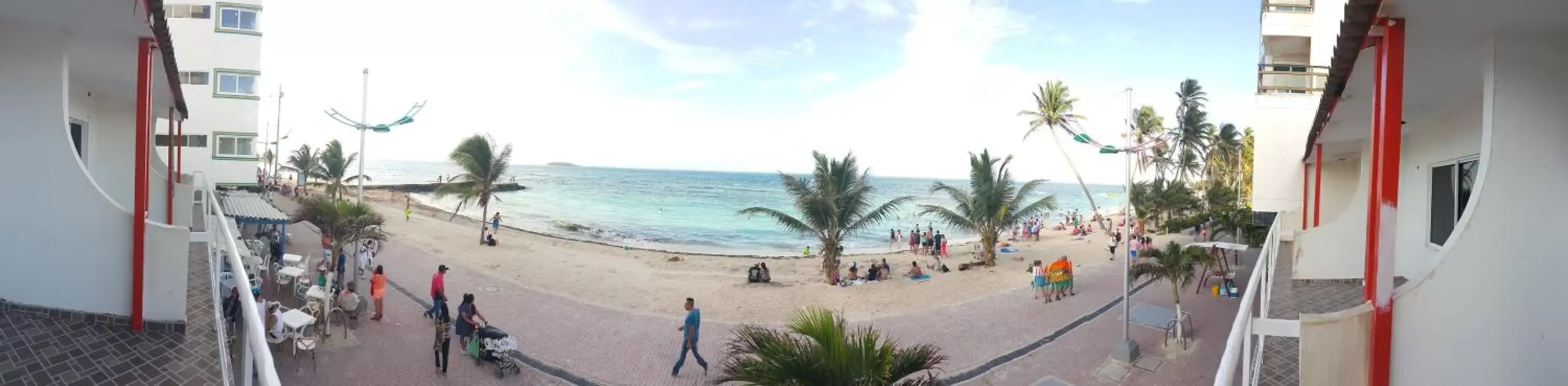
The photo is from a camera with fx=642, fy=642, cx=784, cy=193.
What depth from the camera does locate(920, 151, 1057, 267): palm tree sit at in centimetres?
2359

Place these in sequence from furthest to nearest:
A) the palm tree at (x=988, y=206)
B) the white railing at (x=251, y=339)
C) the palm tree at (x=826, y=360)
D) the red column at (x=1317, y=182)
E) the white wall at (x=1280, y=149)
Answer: the palm tree at (x=988, y=206) → the white wall at (x=1280, y=149) → the red column at (x=1317, y=182) → the palm tree at (x=826, y=360) → the white railing at (x=251, y=339)

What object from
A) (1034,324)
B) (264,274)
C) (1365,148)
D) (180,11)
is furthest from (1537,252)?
(180,11)

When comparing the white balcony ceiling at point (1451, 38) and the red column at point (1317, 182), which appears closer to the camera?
the white balcony ceiling at point (1451, 38)

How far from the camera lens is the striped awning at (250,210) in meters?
14.4

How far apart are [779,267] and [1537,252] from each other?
849 inches

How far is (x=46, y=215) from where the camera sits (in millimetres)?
5086

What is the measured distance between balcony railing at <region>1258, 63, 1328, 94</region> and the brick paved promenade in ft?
15.9

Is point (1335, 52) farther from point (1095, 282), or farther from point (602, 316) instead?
point (1095, 282)

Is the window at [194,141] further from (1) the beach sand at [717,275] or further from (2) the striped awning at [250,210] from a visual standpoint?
(1) the beach sand at [717,275]

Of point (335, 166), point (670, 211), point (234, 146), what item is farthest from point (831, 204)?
point (670, 211)

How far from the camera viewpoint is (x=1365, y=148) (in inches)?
427

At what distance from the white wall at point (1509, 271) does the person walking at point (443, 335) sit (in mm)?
9974

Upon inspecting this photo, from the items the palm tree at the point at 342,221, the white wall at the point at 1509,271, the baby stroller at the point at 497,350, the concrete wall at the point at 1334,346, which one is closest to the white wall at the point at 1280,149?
the white wall at the point at 1509,271

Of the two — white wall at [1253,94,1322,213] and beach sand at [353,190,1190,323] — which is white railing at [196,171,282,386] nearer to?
beach sand at [353,190,1190,323]
